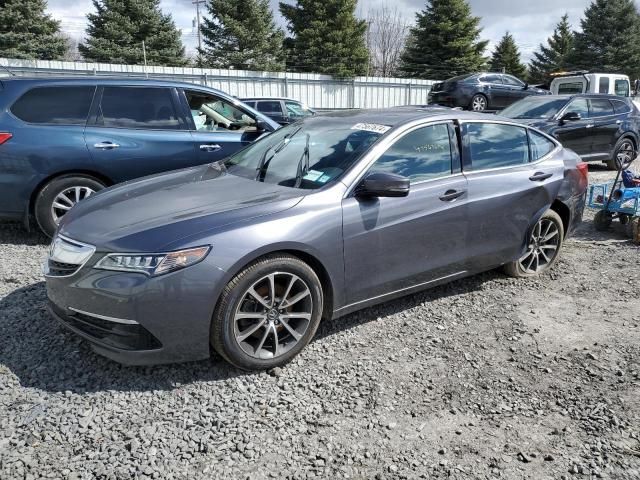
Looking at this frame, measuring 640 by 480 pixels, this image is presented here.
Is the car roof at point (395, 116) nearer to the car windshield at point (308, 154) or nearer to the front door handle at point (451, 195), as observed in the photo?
the car windshield at point (308, 154)

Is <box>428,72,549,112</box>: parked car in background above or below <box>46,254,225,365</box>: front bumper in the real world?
above

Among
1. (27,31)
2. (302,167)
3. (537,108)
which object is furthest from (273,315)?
(27,31)

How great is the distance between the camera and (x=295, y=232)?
3.05 meters

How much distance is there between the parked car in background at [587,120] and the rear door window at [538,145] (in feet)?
16.9

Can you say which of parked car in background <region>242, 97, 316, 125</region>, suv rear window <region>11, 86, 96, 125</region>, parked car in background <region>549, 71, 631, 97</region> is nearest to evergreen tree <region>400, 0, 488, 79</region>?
parked car in background <region>549, 71, 631, 97</region>

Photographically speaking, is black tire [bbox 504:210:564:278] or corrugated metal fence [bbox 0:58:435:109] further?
corrugated metal fence [bbox 0:58:435:109]

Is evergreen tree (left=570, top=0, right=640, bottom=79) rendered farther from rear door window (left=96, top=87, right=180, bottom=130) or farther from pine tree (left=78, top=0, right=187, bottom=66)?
rear door window (left=96, top=87, right=180, bottom=130)

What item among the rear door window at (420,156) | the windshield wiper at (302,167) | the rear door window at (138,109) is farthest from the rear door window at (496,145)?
the rear door window at (138,109)

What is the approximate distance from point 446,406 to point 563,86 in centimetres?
1695

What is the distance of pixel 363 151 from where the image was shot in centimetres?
351

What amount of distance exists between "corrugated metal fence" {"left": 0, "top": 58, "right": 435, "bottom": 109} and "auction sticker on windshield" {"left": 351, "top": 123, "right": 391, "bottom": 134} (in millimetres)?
18933

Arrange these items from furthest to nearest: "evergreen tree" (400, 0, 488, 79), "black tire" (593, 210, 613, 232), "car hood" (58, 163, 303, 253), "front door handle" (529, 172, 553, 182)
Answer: "evergreen tree" (400, 0, 488, 79), "black tire" (593, 210, 613, 232), "front door handle" (529, 172, 553, 182), "car hood" (58, 163, 303, 253)

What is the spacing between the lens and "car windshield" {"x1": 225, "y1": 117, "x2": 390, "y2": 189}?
11.5ft

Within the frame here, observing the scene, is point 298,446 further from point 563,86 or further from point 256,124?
point 563,86
